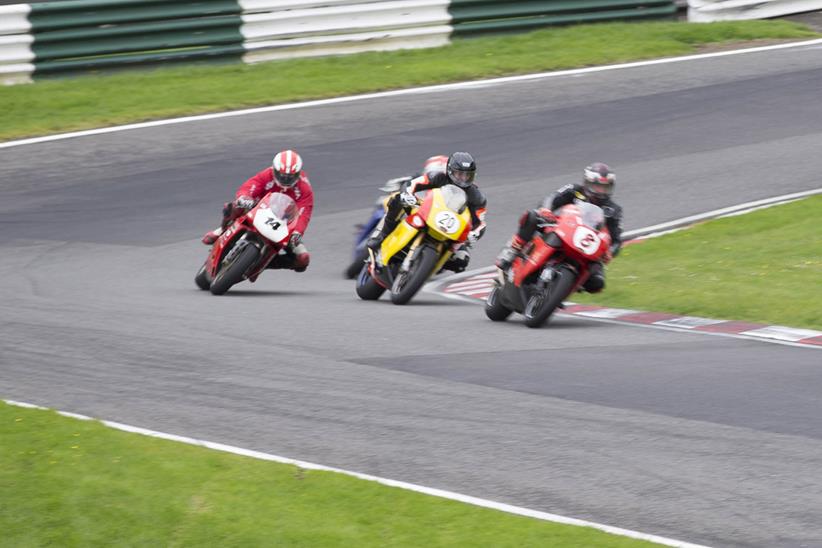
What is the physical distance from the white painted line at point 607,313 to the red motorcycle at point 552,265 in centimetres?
72

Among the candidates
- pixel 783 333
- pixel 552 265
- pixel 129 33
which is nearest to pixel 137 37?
pixel 129 33

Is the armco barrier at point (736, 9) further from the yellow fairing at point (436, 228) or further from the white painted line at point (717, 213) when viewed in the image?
Result: the yellow fairing at point (436, 228)

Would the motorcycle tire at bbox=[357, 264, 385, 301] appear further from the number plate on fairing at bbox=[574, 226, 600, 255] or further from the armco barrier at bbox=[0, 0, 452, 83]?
the armco barrier at bbox=[0, 0, 452, 83]

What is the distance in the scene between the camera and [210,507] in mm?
6594

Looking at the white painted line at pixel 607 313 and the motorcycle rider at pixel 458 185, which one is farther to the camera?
the motorcycle rider at pixel 458 185

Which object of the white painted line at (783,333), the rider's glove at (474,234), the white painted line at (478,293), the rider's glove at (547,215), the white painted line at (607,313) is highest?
the rider's glove at (547,215)

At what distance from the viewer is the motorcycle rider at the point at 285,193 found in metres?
13.0

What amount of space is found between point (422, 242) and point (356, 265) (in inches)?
78.3

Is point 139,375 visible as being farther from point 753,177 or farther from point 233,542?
point 753,177

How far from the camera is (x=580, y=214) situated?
11.2 meters

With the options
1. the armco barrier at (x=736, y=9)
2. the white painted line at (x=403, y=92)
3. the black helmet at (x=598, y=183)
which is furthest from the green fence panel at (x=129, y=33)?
the black helmet at (x=598, y=183)

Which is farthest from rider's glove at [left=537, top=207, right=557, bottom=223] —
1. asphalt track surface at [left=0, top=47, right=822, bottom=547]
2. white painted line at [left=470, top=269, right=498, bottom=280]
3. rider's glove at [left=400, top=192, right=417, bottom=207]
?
white painted line at [left=470, top=269, right=498, bottom=280]

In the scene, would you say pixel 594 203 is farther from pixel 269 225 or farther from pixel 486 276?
pixel 269 225

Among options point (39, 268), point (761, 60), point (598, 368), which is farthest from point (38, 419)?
point (761, 60)
